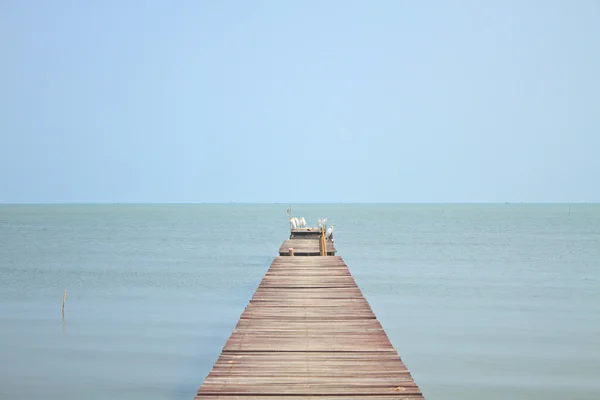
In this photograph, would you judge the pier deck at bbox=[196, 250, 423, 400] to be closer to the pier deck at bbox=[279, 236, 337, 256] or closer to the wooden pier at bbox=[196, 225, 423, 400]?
the wooden pier at bbox=[196, 225, 423, 400]

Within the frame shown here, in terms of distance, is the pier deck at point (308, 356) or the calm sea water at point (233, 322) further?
the calm sea water at point (233, 322)

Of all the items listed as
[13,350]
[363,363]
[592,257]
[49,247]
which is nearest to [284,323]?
[363,363]

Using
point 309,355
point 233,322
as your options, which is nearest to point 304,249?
point 233,322

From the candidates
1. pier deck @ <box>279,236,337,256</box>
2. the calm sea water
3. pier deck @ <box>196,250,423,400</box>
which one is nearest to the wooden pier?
pier deck @ <box>196,250,423,400</box>

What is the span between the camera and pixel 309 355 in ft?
28.8

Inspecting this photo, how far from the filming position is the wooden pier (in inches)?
288

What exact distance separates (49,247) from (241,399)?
43711 millimetres

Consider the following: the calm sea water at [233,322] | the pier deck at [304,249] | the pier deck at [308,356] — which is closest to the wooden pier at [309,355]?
the pier deck at [308,356]

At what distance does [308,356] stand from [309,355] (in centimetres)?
6

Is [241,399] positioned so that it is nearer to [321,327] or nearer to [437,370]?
[321,327]

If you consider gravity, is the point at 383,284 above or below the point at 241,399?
above

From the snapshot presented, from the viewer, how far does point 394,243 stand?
5150cm

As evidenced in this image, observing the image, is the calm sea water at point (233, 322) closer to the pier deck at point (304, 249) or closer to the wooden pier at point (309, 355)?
the pier deck at point (304, 249)

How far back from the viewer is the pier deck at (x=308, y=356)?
730 centimetres
